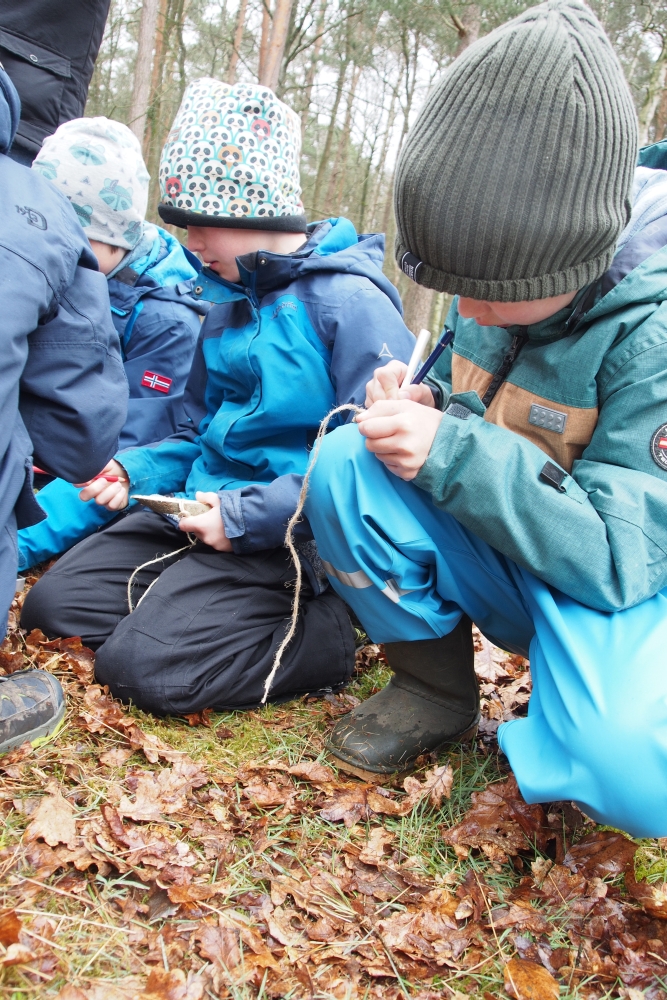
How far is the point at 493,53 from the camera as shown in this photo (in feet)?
5.09

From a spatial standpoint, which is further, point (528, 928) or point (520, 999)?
point (528, 928)

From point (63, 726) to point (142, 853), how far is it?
542 mm

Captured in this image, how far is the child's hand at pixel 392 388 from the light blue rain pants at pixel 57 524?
1521 millimetres

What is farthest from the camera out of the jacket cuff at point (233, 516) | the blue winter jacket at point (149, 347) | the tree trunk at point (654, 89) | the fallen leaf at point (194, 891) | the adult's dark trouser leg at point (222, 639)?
the tree trunk at point (654, 89)

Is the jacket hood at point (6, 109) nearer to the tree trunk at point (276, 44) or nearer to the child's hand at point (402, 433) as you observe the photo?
the child's hand at point (402, 433)

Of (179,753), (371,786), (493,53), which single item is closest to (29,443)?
(179,753)

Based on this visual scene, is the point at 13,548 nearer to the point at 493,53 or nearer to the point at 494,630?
the point at 494,630

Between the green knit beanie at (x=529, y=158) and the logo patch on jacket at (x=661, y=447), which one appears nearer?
the green knit beanie at (x=529, y=158)

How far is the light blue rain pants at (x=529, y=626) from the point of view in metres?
1.53

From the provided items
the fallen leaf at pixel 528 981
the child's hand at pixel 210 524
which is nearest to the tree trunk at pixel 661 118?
the child's hand at pixel 210 524

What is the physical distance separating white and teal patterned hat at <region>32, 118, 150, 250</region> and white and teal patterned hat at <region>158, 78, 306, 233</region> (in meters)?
0.61

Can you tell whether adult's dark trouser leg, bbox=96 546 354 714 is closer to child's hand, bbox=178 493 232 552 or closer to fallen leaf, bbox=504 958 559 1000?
child's hand, bbox=178 493 232 552

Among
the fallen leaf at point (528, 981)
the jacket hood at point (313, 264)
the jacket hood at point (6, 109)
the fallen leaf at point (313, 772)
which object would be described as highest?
the jacket hood at point (6, 109)

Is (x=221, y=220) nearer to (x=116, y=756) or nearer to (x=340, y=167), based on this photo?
(x=116, y=756)
